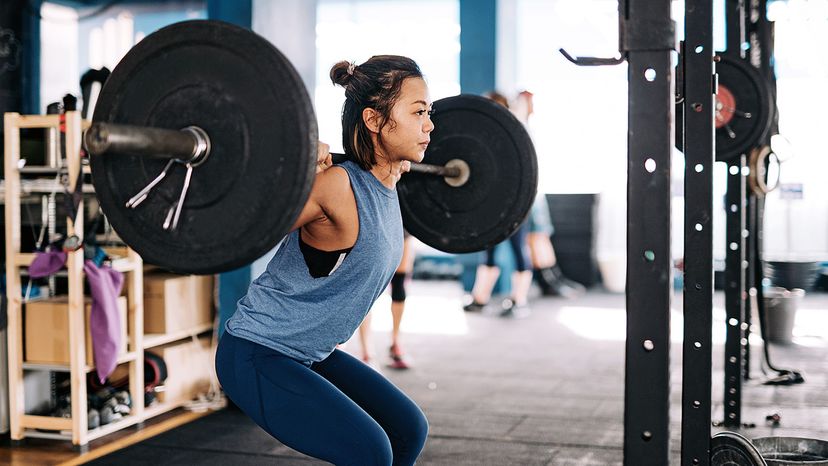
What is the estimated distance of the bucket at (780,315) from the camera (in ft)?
17.5

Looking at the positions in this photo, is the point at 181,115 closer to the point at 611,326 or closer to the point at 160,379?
the point at 160,379

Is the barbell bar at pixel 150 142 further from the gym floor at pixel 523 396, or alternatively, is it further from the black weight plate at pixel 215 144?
the gym floor at pixel 523 396

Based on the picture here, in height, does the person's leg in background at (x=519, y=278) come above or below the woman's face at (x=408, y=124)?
below

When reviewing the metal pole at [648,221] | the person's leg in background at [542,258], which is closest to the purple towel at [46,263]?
the metal pole at [648,221]

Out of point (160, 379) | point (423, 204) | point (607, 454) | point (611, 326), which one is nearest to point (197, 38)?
point (423, 204)

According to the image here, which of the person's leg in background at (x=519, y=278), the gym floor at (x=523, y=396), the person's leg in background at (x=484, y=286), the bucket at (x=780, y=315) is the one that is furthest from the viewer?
the person's leg in background at (x=484, y=286)

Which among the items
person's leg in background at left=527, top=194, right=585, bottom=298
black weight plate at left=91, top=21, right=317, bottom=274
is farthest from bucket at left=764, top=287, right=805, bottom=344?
black weight plate at left=91, top=21, right=317, bottom=274

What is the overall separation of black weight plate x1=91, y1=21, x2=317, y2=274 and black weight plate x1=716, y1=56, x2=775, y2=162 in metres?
2.32

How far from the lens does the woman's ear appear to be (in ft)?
5.72

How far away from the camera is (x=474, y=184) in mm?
2240

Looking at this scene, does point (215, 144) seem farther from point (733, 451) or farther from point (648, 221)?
point (733, 451)

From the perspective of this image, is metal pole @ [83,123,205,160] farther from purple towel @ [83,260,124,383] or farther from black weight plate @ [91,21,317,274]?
purple towel @ [83,260,124,383]

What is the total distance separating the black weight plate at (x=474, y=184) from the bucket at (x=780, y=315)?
3.70 metres

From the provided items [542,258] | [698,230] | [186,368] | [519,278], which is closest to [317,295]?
[698,230]
